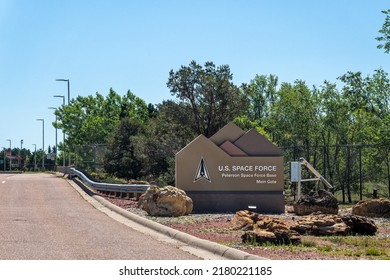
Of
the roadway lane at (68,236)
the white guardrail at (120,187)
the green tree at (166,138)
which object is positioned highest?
the green tree at (166,138)

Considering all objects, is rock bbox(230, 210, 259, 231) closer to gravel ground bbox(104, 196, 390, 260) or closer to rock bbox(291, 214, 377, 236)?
gravel ground bbox(104, 196, 390, 260)

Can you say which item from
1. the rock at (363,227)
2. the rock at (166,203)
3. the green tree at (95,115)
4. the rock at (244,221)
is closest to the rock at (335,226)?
the rock at (363,227)

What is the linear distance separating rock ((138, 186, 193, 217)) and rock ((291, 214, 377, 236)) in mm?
5906

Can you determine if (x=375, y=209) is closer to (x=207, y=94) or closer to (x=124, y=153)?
(x=207, y=94)

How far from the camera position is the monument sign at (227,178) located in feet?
77.1

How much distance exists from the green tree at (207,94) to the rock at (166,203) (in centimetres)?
2228

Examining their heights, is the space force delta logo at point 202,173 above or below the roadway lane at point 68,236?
above

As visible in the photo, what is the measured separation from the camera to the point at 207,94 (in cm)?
4331

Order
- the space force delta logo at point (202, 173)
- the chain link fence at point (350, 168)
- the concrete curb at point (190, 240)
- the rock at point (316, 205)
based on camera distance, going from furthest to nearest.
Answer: the chain link fence at point (350, 168) → the space force delta logo at point (202, 173) → the rock at point (316, 205) → the concrete curb at point (190, 240)

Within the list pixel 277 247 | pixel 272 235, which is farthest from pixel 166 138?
pixel 277 247

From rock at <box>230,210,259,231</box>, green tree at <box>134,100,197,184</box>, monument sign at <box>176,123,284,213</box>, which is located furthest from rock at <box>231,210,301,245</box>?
green tree at <box>134,100,197,184</box>

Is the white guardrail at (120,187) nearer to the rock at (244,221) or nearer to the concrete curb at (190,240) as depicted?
the concrete curb at (190,240)

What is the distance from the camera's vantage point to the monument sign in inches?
925

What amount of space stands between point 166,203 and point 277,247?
8740 mm
